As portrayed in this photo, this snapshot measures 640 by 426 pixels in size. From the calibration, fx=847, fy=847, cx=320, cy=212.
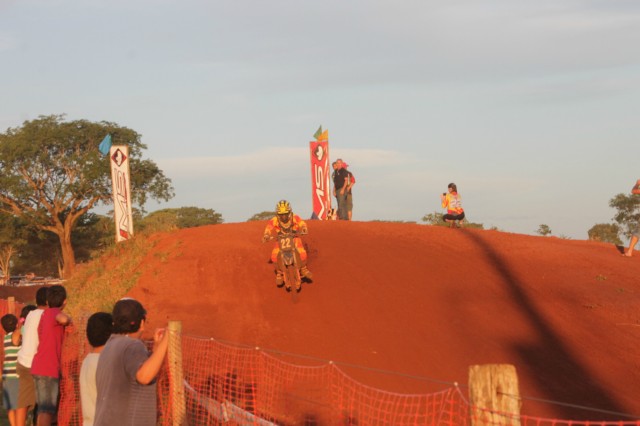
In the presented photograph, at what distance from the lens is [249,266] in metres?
21.7

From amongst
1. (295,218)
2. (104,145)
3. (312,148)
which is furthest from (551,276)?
(104,145)

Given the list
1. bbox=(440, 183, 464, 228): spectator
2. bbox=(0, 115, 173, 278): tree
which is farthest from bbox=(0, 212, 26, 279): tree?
bbox=(440, 183, 464, 228): spectator

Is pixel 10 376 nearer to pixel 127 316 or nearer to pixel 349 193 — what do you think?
pixel 127 316

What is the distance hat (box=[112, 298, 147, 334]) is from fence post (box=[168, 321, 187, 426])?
3.56 metres

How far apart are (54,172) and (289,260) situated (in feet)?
119

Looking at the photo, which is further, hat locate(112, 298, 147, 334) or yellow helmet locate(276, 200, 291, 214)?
yellow helmet locate(276, 200, 291, 214)

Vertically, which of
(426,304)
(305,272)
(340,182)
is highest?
(340,182)

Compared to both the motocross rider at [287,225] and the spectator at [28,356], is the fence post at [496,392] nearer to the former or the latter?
the spectator at [28,356]

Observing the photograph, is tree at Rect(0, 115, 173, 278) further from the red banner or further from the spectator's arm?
the spectator's arm

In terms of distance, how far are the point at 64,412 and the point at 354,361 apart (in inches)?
217

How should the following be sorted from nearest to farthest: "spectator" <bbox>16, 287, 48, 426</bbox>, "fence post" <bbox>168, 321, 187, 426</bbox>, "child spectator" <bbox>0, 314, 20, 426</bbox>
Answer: "fence post" <bbox>168, 321, 187, 426</bbox> < "spectator" <bbox>16, 287, 48, 426</bbox> < "child spectator" <bbox>0, 314, 20, 426</bbox>

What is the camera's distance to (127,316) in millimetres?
5891

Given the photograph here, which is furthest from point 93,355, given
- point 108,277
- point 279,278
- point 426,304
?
point 108,277

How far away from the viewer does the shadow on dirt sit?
13.5 m
